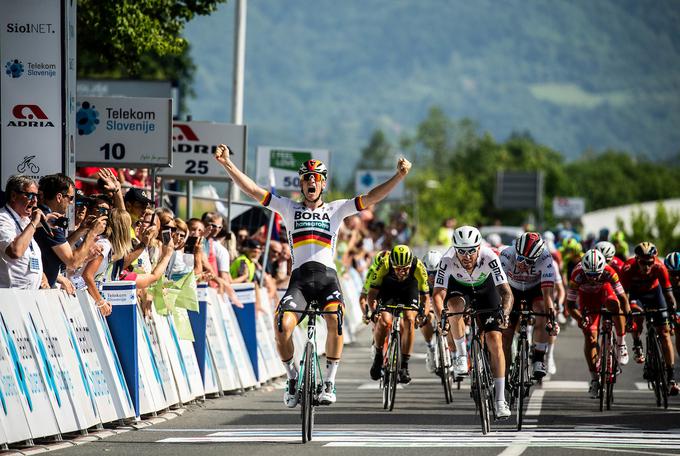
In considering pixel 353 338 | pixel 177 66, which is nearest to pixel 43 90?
pixel 353 338

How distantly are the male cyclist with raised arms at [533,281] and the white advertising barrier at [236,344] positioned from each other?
3.29 meters

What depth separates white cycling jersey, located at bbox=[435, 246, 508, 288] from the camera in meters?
13.7

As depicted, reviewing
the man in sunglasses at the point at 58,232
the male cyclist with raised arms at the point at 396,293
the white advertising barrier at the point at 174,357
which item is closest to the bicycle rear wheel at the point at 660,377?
the male cyclist with raised arms at the point at 396,293

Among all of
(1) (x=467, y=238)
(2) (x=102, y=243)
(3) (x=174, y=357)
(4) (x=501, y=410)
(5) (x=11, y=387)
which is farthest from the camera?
(3) (x=174, y=357)

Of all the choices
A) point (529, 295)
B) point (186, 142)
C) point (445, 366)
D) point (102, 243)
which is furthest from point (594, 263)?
point (186, 142)

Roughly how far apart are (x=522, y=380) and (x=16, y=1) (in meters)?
6.15

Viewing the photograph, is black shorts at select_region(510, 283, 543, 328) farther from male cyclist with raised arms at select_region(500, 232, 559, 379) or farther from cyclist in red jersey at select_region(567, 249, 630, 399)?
cyclist in red jersey at select_region(567, 249, 630, 399)

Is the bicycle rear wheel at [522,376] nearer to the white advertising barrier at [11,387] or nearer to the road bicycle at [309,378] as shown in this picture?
the road bicycle at [309,378]

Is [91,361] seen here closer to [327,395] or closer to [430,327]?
[327,395]

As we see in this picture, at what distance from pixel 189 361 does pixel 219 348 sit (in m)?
1.21

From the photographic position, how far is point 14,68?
1413 cm

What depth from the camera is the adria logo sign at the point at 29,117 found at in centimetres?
1409

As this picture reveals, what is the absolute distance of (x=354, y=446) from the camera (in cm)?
1138

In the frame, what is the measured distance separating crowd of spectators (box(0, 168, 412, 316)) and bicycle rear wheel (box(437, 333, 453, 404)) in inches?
99.6
